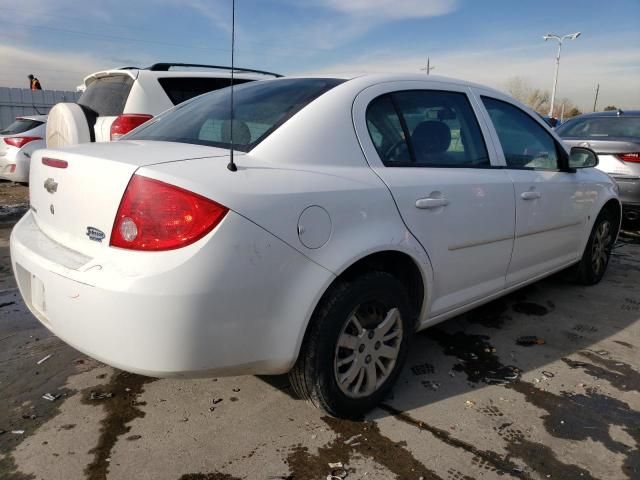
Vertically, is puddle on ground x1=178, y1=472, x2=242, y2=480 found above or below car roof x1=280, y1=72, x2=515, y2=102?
below

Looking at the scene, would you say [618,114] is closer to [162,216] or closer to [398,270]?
[398,270]

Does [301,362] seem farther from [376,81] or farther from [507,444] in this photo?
[376,81]

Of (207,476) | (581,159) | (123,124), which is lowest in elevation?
(207,476)

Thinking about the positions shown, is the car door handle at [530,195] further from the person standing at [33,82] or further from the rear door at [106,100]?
the person standing at [33,82]

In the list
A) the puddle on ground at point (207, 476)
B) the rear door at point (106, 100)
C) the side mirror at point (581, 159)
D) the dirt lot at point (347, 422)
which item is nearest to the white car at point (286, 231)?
the dirt lot at point (347, 422)

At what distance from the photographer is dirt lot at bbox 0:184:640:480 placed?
203 centimetres

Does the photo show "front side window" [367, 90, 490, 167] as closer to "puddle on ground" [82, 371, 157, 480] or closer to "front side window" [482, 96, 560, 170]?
"front side window" [482, 96, 560, 170]

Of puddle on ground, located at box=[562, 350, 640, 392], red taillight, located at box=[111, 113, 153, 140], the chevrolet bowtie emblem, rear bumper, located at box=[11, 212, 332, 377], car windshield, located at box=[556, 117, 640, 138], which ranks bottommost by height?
puddle on ground, located at box=[562, 350, 640, 392]

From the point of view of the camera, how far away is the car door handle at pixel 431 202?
7.81 ft

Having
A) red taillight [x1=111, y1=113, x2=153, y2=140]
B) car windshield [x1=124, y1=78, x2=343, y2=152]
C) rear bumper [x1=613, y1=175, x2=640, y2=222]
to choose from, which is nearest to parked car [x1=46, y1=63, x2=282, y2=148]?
red taillight [x1=111, y1=113, x2=153, y2=140]

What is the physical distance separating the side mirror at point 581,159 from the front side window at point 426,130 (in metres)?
1.10

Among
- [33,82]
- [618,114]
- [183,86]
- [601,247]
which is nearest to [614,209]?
[601,247]

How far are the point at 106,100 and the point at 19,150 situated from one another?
401 centimetres

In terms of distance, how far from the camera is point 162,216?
1.75 meters
